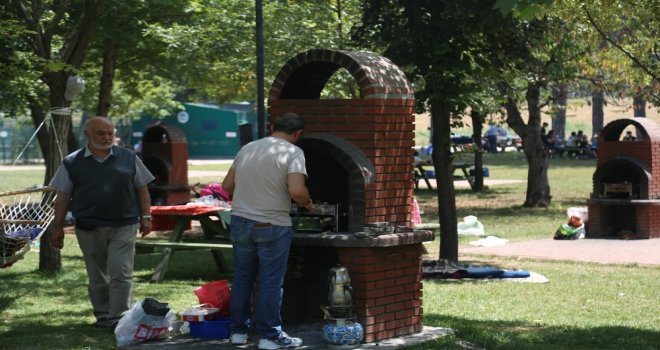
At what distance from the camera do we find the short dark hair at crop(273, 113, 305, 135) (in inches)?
307

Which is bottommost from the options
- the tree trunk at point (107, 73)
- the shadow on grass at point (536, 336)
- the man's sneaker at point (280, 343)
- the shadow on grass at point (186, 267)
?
the shadow on grass at point (186, 267)

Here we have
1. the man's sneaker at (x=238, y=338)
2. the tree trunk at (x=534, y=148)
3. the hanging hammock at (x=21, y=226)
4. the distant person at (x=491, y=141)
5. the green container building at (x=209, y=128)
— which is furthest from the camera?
the distant person at (x=491, y=141)

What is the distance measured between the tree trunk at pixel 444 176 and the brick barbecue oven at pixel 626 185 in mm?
5520

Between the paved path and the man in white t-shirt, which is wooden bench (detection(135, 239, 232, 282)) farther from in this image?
the paved path

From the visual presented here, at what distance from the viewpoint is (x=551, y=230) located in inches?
791

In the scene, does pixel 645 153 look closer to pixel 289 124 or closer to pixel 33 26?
pixel 33 26

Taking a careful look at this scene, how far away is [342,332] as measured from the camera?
7.72 m

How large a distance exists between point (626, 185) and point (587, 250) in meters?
2.33

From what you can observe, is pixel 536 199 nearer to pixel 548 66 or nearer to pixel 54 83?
pixel 548 66

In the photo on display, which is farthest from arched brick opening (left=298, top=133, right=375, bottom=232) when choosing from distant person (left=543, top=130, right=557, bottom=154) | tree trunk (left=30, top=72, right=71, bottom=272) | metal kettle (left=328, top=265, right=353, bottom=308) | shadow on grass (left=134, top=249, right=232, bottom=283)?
distant person (left=543, top=130, right=557, bottom=154)

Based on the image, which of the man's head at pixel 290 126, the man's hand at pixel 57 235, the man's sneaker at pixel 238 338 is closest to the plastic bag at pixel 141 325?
the man's sneaker at pixel 238 338

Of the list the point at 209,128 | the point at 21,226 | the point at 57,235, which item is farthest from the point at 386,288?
the point at 209,128

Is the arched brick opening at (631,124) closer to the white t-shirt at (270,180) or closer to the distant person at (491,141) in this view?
the white t-shirt at (270,180)

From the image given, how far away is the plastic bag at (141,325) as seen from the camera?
26.6 feet
